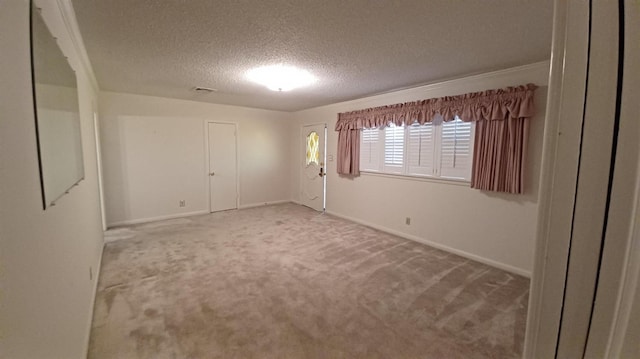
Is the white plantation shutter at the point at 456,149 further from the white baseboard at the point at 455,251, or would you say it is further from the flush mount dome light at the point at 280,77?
the flush mount dome light at the point at 280,77

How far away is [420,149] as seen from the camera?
387 cm

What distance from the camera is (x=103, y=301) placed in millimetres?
2307

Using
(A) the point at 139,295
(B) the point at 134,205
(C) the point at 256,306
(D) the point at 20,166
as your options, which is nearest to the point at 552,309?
(D) the point at 20,166

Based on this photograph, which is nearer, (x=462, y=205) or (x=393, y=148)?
(x=462, y=205)

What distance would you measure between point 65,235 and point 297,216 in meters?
4.04

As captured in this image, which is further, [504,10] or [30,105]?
[504,10]

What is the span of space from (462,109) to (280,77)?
2.33m

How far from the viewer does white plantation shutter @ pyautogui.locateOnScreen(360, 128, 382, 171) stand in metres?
4.54

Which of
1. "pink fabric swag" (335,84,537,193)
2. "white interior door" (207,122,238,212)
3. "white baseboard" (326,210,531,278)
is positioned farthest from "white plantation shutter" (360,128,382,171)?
"white interior door" (207,122,238,212)

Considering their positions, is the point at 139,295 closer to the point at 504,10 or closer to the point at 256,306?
the point at 256,306

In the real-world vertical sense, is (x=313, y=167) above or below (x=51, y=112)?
below

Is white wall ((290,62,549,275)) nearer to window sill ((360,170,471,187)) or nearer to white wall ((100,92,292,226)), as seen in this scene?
window sill ((360,170,471,187))

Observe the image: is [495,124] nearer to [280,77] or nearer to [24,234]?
[280,77]

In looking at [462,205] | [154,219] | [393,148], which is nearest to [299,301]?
[462,205]
